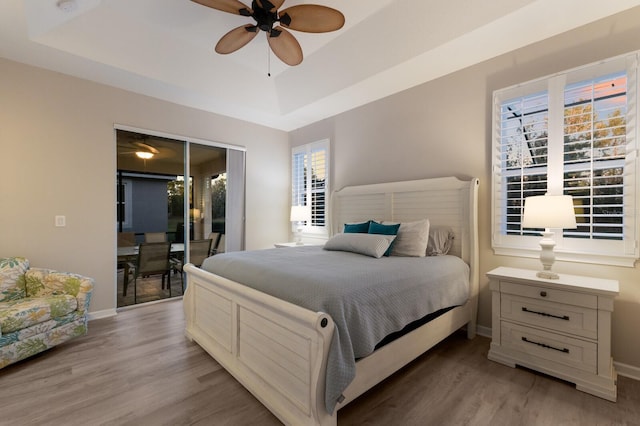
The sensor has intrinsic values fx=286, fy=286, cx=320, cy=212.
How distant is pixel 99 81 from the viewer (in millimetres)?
3322

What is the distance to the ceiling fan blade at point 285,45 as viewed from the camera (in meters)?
2.36

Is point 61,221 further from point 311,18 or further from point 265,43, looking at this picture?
point 311,18

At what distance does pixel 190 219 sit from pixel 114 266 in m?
1.07

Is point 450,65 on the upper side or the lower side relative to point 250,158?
upper

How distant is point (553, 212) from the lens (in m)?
2.09

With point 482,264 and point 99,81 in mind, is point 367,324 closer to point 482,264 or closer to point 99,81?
point 482,264

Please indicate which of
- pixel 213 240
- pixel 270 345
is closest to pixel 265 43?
pixel 213 240

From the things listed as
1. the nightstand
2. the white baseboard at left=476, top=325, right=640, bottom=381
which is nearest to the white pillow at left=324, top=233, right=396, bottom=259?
the nightstand

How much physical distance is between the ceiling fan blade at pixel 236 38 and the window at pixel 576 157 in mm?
2365

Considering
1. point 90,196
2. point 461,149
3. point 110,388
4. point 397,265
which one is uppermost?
point 461,149

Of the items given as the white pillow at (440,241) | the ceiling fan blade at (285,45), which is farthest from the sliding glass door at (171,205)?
the white pillow at (440,241)

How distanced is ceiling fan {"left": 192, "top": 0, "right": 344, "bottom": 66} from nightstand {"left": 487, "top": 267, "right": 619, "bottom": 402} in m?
2.39

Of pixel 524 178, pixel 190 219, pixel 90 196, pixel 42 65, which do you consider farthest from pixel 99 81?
pixel 524 178

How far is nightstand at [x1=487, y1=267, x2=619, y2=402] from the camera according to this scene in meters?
1.89
